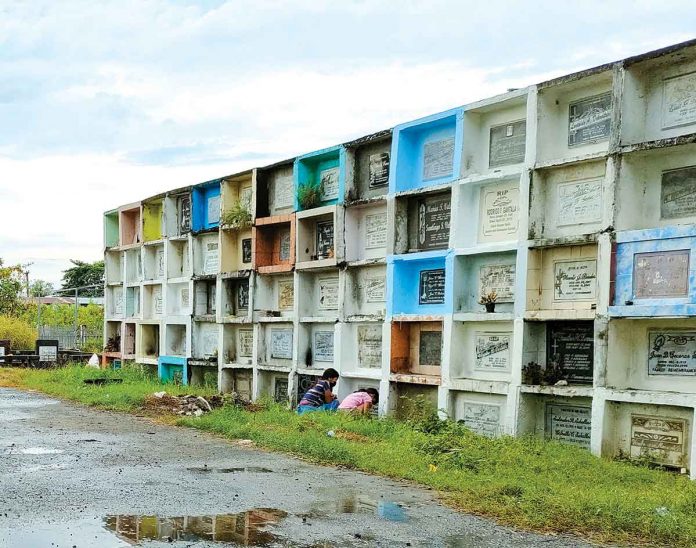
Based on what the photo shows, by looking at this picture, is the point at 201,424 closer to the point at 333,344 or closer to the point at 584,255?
the point at 333,344

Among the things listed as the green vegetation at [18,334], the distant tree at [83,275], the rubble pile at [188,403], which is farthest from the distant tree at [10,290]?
the rubble pile at [188,403]

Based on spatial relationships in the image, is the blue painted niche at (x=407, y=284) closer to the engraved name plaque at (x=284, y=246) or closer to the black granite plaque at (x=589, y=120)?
the black granite plaque at (x=589, y=120)

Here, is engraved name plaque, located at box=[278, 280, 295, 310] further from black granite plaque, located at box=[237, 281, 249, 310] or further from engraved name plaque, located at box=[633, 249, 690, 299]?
engraved name plaque, located at box=[633, 249, 690, 299]

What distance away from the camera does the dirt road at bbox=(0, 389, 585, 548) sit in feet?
18.6

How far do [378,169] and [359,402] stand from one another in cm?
343

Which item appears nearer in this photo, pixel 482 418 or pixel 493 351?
pixel 482 418

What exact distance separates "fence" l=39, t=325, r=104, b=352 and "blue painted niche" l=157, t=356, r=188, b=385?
29.8 ft

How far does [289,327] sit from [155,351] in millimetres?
5585

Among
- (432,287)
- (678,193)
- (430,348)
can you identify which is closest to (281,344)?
(430,348)

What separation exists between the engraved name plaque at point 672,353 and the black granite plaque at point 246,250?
27.1 feet

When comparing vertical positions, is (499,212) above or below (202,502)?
above

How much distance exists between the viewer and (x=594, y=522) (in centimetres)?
619

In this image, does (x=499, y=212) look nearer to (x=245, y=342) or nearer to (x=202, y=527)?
(x=202, y=527)

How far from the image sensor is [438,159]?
11.7 m
